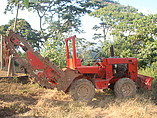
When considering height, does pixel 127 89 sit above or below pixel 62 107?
above

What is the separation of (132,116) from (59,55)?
6797mm

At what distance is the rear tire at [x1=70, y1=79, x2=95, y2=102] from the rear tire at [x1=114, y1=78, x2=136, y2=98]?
34.5 inches

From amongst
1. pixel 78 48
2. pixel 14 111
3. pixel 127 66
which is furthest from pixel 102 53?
pixel 14 111

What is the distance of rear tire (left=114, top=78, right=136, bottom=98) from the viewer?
18.5 ft

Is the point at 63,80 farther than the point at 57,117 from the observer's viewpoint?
Yes

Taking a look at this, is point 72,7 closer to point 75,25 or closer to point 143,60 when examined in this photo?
point 75,25

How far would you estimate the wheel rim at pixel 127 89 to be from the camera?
225 inches

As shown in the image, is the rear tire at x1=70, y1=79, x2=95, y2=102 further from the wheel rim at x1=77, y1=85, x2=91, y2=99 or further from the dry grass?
the dry grass

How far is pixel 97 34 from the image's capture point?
18.7m

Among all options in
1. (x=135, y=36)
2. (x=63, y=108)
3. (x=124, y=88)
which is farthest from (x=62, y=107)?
(x=135, y=36)

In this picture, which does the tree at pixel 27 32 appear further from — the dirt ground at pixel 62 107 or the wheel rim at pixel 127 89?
the wheel rim at pixel 127 89

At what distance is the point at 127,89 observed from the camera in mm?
5754

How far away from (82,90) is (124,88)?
1.43 metres

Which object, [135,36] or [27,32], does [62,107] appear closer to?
[135,36]
